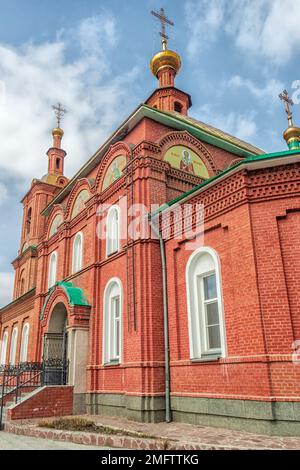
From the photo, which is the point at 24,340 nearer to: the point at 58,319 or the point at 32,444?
the point at 58,319

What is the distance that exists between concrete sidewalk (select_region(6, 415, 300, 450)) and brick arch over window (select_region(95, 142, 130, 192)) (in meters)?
7.35

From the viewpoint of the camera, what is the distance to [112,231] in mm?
12219

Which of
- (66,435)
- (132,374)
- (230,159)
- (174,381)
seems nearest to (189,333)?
(174,381)

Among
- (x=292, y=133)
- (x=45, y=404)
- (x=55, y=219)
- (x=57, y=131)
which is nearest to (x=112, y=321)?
(x=45, y=404)

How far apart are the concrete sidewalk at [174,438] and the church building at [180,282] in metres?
0.36

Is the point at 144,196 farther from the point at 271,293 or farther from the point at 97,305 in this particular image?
the point at 271,293

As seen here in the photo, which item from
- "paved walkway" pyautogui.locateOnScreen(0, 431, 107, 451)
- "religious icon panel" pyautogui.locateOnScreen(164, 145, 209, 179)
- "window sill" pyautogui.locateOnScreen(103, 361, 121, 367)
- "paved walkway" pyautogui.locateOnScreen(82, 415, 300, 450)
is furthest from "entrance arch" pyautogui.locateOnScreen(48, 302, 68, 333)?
"religious icon panel" pyautogui.locateOnScreen(164, 145, 209, 179)

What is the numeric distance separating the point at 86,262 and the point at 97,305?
72.0 inches

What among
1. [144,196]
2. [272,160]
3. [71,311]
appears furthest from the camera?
[71,311]

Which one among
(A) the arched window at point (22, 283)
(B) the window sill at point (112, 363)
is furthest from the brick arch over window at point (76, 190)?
(A) the arched window at point (22, 283)

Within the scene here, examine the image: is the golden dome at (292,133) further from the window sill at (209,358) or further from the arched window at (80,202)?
the window sill at (209,358)

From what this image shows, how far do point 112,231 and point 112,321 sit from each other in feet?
9.04

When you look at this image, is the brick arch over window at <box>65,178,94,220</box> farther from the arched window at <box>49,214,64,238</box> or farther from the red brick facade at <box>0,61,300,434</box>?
the arched window at <box>49,214,64,238</box>

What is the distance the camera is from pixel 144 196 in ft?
34.4
